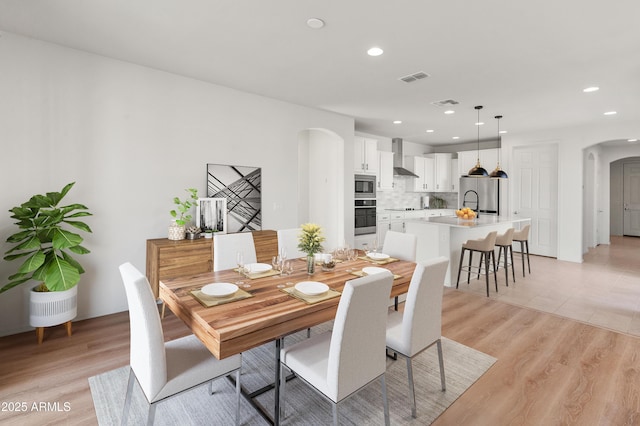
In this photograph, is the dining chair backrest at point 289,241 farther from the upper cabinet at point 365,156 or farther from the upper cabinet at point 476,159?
the upper cabinet at point 476,159

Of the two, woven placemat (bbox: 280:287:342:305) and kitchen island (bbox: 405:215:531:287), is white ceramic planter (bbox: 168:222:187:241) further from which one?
kitchen island (bbox: 405:215:531:287)

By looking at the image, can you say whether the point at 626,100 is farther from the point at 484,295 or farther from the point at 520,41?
the point at 484,295

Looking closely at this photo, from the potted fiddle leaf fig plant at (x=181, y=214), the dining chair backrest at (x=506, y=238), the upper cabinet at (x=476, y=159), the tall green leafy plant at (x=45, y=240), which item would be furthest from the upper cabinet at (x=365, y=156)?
the tall green leafy plant at (x=45, y=240)

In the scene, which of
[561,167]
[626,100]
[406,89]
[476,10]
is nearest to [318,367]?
[476,10]

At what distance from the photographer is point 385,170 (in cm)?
711

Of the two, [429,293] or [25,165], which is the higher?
[25,165]

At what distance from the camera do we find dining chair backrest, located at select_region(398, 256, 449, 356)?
6.15 feet

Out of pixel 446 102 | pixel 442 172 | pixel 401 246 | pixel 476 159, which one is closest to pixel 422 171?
pixel 442 172

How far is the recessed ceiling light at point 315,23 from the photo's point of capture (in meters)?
2.54

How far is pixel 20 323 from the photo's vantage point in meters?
2.97

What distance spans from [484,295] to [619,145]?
23.0ft

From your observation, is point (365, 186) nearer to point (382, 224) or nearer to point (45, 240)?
point (382, 224)

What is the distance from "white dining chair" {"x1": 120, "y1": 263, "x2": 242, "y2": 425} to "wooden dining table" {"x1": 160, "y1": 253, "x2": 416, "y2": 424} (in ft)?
0.60

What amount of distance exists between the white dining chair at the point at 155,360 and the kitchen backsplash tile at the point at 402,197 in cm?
618
